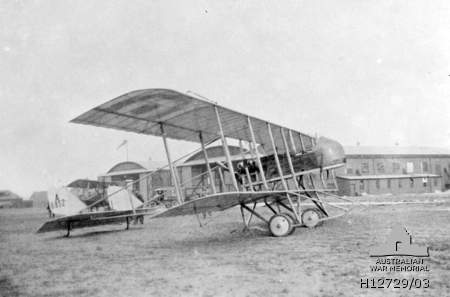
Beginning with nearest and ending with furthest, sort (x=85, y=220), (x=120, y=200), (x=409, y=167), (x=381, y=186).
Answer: (x=85, y=220) → (x=120, y=200) → (x=381, y=186) → (x=409, y=167)

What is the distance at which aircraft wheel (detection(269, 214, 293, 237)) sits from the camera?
852 centimetres

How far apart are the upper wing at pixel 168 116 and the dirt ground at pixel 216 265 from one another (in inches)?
100

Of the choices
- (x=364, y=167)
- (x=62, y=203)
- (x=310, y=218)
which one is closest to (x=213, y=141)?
(x=310, y=218)

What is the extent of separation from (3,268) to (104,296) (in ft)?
10.4

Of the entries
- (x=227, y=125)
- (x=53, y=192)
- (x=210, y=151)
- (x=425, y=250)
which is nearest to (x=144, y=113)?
(x=227, y=125)

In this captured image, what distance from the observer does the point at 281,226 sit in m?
8.55

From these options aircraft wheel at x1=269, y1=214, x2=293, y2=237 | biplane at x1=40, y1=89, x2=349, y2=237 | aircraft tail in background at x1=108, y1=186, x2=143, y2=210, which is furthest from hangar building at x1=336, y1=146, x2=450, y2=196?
aircraft wheel at x1=269, y1=214, x2=293, y2=237

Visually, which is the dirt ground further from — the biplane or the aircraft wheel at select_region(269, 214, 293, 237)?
the biplane

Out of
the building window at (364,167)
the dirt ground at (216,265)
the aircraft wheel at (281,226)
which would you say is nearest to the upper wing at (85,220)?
the dirt ground at (216,265)

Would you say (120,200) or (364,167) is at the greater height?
(364,167)

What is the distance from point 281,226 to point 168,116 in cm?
343

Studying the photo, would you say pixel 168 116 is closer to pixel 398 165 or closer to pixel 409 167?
pixel 398 165

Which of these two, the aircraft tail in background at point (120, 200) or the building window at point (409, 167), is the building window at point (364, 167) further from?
the aircraft tail in background at point (120, 200)

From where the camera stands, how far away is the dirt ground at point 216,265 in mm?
4293
